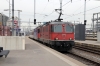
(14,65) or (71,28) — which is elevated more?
(71,28)

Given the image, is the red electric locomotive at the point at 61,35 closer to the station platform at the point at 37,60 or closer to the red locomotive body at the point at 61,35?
the red locomotive body at the point at 61,35

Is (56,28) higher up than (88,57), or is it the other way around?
(56,28)

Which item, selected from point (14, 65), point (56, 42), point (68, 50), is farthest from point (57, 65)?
point (68, 50)

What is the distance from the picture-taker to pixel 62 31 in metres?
21.2

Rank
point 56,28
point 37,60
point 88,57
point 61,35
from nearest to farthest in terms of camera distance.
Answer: point 37,60
point 88,57
point 61,35
point 56,28

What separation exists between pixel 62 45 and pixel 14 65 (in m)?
11.7

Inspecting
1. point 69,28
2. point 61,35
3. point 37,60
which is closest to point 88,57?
point 61,35

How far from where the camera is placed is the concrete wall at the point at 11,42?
16.8 meters

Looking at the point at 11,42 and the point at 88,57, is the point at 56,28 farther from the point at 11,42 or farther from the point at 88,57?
the point at 11,42

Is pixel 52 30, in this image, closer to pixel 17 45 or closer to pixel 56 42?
pixel 56 42

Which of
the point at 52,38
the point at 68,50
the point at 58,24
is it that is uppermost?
the point at 58,24

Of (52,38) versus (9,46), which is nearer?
(9,46)

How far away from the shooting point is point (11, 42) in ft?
55.9

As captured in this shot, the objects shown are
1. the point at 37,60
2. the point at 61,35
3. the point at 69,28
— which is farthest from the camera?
the point at 69,28
